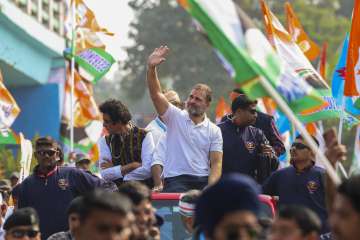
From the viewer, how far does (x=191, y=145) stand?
463 inches

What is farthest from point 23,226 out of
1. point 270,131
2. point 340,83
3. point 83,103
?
point 83,103

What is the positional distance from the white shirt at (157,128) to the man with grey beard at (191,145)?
2.82ft

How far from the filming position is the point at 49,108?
34.3 meters

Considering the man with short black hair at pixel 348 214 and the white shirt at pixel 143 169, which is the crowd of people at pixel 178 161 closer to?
the white shirt at pixel 143 169

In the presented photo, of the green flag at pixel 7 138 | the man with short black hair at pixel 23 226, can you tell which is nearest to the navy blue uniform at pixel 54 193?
the man with short black hair at pixel 23 226

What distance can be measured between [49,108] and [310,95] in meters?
26.6

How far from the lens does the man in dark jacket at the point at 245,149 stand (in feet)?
40.6

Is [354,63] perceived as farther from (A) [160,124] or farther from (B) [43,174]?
(B) [43,174]

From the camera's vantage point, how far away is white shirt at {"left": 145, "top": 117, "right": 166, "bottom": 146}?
41.7 feet

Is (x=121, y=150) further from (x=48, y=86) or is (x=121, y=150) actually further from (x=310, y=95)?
(x=48, y=86)

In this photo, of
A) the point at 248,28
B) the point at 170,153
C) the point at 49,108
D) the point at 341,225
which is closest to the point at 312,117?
the point at 248,28

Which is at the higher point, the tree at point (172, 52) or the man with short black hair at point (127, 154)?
Result: the tree at point (172, 52)

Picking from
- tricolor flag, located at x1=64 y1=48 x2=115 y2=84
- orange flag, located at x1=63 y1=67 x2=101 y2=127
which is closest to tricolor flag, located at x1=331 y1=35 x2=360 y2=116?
tricolor flag, located at x1=64 y1=48 x2=115 y2=84

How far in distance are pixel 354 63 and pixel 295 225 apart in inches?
A: 192
